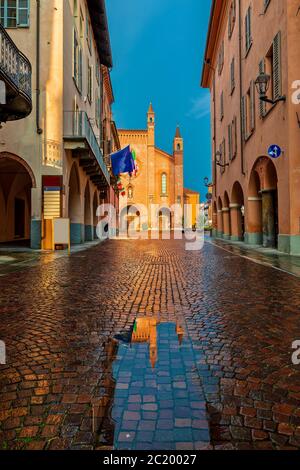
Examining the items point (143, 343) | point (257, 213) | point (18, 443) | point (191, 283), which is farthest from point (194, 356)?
point (257, 213)

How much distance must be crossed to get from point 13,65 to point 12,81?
88 centimetres

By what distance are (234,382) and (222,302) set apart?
2.80 meters

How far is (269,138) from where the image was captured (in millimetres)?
15164

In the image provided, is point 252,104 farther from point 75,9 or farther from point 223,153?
point 75,9

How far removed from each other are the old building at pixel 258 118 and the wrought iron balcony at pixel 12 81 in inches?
313

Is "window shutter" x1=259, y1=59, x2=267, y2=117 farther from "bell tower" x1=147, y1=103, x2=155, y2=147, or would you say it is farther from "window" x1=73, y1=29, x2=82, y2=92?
"bell tower" x1=147, y1=103, x2=155, y2=147

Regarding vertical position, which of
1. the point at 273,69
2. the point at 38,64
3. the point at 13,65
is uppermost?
the point at 38,64

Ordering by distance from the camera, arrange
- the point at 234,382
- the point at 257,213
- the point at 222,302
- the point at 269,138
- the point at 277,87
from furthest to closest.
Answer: the point at 257,213, the point at 269,138, the point at 277,87, the point at 222,302, the point at 234,382

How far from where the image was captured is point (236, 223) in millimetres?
24297

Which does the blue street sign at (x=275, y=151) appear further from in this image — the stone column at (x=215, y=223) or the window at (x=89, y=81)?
the stone column at (x=215, y=223)

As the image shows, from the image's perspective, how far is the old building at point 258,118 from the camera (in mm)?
12789

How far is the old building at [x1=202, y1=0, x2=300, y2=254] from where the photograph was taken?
12789mm

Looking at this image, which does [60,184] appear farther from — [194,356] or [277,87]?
[194,356]

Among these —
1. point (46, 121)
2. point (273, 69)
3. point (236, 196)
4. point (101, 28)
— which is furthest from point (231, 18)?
point (46, 121)
